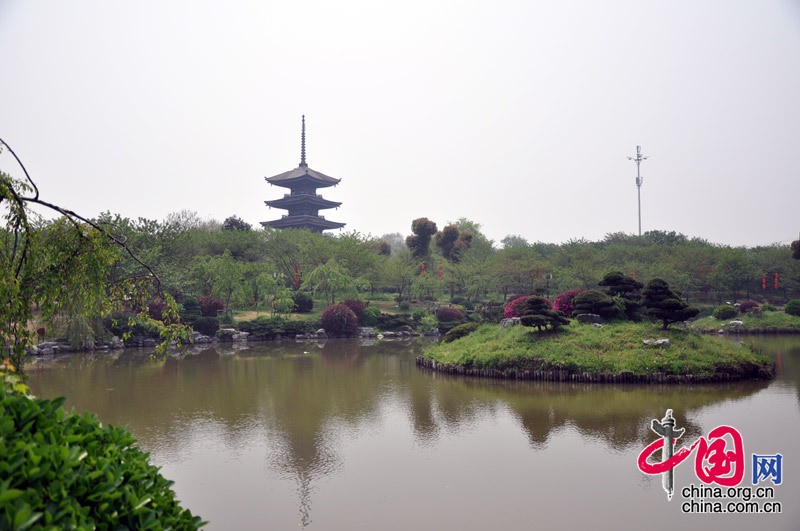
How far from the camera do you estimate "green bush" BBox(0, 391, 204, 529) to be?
2393 mm

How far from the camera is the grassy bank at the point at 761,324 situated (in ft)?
95.5

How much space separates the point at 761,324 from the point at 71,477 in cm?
3461

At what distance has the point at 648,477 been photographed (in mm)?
7438

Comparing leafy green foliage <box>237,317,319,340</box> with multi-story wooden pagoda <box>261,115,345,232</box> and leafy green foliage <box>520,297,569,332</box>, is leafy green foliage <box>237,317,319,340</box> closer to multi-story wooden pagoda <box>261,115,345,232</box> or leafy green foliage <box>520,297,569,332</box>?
leafy green foliage <box>520,297,569,332</box>

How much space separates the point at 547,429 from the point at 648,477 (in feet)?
8.78

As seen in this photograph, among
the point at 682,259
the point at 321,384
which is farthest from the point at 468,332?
the point at 682,259

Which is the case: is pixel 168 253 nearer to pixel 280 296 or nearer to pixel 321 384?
A: pixel 280 296

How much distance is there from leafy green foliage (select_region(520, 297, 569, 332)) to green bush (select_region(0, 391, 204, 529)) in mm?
14471

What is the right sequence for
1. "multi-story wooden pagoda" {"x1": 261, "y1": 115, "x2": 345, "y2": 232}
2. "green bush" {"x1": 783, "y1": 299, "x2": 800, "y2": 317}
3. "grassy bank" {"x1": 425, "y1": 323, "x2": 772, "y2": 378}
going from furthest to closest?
"multi-story wooden pagoda" {"x1": 261, "y1": 115, "x2": 345, "y2": 232}, "green bush" {"x1": 783, "y1": 299, "x2": 800, "y2": 317}, "grassy bank" {"x1": 425, "y1": 323, "x2": 772, "y2": 378}

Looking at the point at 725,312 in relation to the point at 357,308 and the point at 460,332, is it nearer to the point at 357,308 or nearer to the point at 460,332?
the point at 460,332

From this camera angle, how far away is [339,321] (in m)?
29.5

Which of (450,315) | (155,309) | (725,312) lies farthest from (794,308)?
(155,309)

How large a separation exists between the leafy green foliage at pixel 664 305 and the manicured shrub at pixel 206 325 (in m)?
20.0

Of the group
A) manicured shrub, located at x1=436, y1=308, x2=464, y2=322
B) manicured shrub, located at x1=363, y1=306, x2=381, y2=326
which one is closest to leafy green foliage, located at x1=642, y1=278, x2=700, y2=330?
manicured shrub, located at x1=436, y1=308, x2=464, y2=322
